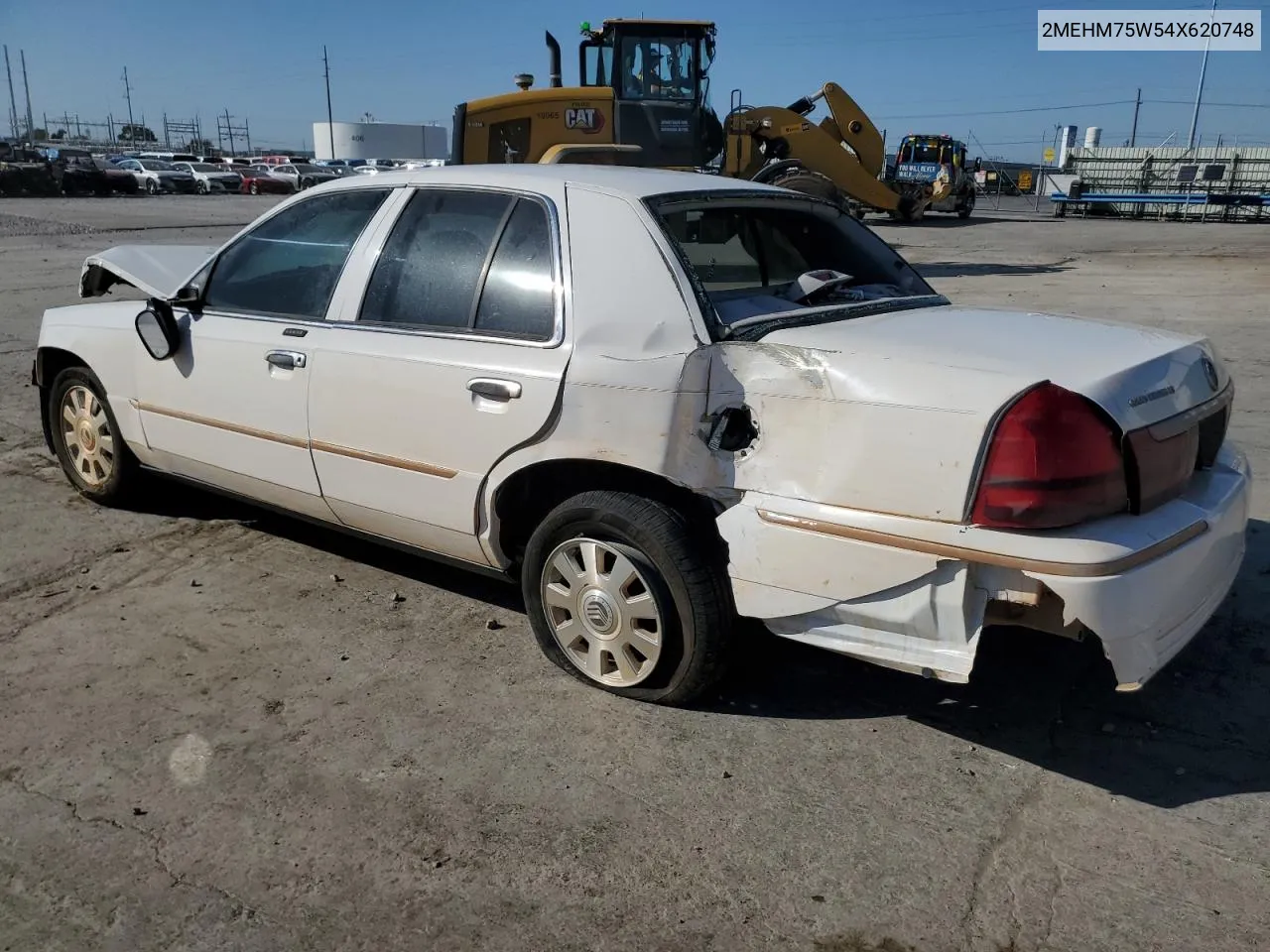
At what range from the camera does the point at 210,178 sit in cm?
4603

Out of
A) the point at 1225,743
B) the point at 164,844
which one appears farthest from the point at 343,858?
the point at 1225,743

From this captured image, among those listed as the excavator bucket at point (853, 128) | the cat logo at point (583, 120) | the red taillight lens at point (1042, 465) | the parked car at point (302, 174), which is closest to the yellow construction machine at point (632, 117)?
the cat logo at point (583, 120)

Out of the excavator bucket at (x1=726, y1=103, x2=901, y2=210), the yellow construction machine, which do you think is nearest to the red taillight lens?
the yellow construction machine

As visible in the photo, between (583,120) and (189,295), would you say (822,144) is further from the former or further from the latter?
(189,295)

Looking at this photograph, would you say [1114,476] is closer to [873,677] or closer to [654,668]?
[873,677]

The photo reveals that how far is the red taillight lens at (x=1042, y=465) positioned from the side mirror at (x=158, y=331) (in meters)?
3.38

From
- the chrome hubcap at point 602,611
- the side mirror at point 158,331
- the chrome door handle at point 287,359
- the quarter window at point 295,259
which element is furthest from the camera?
the side mirror at point 158,331

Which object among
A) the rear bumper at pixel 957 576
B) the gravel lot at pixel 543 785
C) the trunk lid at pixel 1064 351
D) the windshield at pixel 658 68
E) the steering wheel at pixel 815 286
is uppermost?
the windshield at pixel 658 68

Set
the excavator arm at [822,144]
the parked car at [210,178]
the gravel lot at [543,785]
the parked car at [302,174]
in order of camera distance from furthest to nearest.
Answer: the parked car at [302,174] < the parked car at [210,178] < the excavator arm at [822,144] < the gravel lot at [543,785]

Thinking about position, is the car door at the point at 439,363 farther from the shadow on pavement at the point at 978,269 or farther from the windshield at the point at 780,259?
the shadow on pavement at the point at 978,269

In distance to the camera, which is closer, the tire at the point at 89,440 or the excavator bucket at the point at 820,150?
the tire at the point at 89,440

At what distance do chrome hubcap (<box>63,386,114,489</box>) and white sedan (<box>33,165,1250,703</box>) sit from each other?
2.05ft

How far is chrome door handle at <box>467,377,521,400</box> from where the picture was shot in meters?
3.32

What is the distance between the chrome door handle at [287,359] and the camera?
3.91 meters
